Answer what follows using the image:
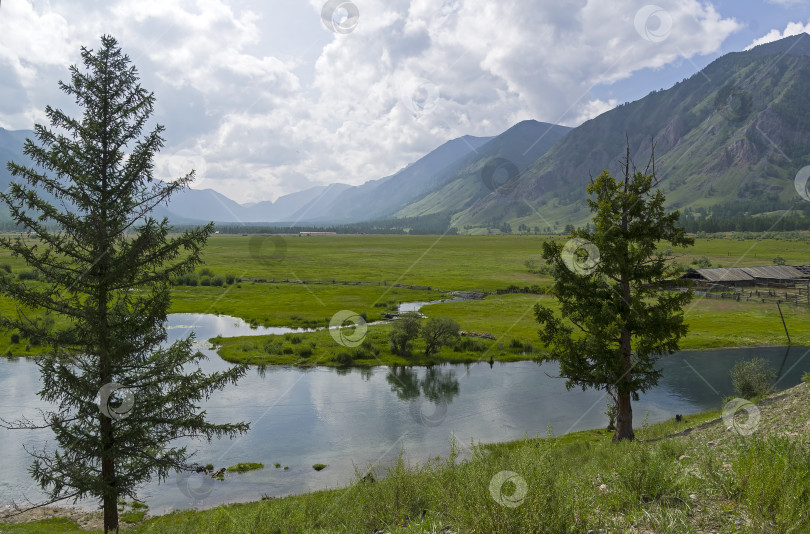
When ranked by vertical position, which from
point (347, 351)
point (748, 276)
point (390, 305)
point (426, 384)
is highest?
point (748, 276)

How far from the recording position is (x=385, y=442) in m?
30.0

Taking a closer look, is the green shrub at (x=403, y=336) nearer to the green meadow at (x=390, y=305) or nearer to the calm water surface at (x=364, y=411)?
the green meadow at (x=390, y=305)

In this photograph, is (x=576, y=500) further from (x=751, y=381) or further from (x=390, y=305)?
(x=390, y=305)

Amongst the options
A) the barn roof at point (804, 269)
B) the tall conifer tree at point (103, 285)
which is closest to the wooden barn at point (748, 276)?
the barn roof at point (804, 269)

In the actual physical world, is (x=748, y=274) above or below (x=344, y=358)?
above

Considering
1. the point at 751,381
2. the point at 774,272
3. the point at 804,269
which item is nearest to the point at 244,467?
the point at 751,381

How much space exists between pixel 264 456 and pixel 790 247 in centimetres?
18693

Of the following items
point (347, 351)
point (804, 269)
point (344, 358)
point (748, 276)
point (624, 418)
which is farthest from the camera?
point (804, 269)

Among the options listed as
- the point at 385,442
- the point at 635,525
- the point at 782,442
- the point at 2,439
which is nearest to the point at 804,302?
the point at 385,442

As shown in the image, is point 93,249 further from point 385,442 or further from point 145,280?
point 385,442

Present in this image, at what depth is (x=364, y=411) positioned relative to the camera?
3544 centimetres

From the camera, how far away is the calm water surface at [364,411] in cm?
2591

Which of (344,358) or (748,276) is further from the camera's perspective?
(748,276)

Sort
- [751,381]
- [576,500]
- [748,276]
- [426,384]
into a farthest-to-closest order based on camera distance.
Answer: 1. [748,276]
2. [426,384]
3. [751,381]
4. [576,500]
